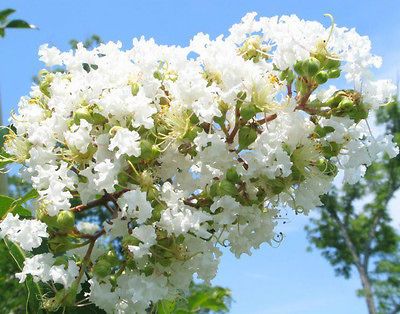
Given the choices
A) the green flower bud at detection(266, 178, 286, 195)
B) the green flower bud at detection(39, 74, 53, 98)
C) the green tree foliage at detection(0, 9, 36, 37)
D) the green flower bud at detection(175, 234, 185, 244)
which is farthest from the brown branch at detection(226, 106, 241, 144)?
the green tree foliage at detection(0, 9, 36, 37)


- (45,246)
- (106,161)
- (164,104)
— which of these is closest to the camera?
(106,161)

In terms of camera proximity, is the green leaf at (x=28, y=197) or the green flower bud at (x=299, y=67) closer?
the green flower bud at (x=299, y=67)

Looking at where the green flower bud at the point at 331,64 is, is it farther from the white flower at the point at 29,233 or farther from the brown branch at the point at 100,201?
the white flower at the point at 29,233

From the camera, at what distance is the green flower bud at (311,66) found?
4.59 ft

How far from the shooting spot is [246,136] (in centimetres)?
137

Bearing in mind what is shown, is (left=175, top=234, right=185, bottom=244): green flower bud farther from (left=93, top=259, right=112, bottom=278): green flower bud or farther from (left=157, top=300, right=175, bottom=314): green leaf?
(left=157, top=300, right=175, bottom=314): green leaf

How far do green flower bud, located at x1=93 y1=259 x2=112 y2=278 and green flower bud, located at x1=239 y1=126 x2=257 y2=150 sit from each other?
36 centimetres

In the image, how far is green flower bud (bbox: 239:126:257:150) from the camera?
4.50 feet

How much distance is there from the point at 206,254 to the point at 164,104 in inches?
12.7

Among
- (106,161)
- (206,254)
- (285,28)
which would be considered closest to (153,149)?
(106,161)

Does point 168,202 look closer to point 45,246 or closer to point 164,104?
point 164,104

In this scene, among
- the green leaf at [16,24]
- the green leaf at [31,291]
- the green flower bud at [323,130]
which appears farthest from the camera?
the green leaf at [16,24]

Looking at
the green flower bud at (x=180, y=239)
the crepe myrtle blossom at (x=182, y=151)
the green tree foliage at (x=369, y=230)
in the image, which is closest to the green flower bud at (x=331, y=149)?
the crepe myrtle blossom at (x=182, y=151)

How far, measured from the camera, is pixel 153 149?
1355 mm
